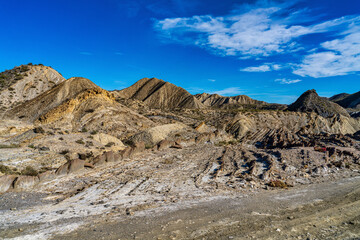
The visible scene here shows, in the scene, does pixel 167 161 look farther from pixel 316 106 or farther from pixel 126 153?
pixel 316 106

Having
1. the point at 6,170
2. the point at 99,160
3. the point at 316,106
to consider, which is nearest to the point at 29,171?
the point at 6,170

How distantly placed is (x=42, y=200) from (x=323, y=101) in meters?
61.8

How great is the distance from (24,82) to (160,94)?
49.7m

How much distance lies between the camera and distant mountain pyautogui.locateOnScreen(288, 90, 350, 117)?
49.4 m

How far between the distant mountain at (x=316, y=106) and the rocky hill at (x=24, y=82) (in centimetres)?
5294

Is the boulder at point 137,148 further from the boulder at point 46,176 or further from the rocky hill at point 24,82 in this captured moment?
the rocky hill at point 24,82

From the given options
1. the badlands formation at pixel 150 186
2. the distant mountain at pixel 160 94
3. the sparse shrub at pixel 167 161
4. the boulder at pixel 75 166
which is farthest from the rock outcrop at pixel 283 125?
the distant mountain at pixel 160 94

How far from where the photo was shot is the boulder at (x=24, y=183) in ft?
29.9

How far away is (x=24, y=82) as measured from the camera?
30.0 metres

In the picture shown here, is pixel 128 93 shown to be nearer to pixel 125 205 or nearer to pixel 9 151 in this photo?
pixel 9 151

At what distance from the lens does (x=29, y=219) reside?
645cm

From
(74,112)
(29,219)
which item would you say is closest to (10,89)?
(74,112)

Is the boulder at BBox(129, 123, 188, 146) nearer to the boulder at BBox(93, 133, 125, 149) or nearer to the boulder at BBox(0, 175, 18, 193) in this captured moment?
the boulder at BBox(93, 133, 125, 149)

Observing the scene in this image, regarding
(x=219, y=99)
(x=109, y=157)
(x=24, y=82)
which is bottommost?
(x=109, y=157)
